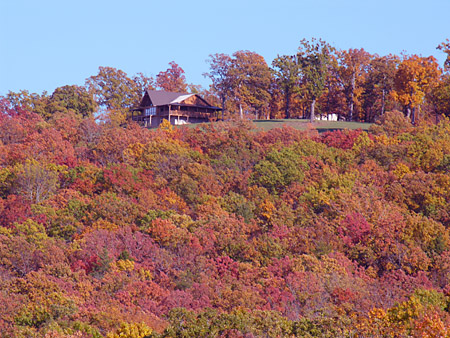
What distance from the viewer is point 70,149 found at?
→ 68.9 m

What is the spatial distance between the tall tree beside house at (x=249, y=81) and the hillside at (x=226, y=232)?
23.3 m

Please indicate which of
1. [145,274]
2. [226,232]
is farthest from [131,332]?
[226,232]

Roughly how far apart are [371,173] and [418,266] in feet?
55.2

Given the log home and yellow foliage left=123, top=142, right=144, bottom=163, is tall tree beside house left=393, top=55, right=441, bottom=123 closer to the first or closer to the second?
the log home

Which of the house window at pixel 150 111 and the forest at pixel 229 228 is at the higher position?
the house window at pixel 150 111

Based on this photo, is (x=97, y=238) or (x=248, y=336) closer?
(x=248, y=336)

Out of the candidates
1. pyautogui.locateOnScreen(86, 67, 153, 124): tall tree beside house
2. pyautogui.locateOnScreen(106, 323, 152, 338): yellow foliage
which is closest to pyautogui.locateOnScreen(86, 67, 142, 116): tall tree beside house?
pyautogui.locateOnScreen(86, 67, 153, 124): tall tree beside house

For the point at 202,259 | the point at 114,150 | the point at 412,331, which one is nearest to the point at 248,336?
the point at 412,331

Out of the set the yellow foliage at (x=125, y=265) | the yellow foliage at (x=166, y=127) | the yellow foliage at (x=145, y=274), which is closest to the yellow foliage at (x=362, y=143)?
the yellow foliage at (x=166, y=127)

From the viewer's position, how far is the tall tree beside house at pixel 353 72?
308 feet

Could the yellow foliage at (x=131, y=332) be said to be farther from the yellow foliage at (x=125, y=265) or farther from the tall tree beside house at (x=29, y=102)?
the tall tree beside house at (x=29, y=102)

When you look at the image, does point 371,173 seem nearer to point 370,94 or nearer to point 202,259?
point 202,259

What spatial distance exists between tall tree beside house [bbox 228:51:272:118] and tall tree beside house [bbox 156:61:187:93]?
939 inches

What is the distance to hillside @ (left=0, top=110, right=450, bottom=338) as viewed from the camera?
32375 millimetres
